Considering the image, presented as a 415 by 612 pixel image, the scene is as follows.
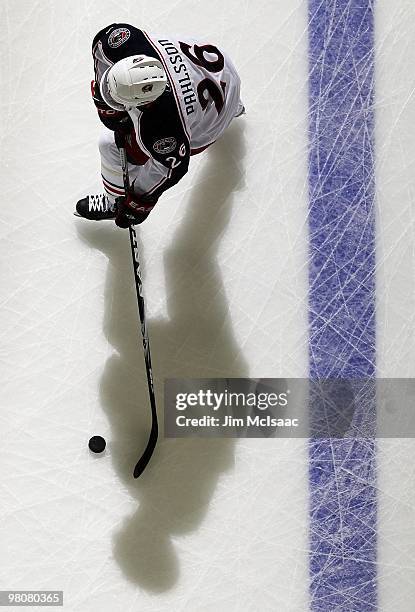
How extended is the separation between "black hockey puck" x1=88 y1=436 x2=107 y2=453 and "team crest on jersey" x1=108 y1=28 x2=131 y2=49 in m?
0.77

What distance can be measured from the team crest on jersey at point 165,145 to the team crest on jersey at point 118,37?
0.17 m

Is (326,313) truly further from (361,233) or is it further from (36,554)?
(36,554)

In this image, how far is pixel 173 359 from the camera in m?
1.78

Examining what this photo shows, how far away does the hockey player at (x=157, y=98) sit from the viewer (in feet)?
4.44

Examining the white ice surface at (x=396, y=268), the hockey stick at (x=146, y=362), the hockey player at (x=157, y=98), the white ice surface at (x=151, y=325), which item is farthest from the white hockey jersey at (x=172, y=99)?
the white ice surface at (x=396, y=268)

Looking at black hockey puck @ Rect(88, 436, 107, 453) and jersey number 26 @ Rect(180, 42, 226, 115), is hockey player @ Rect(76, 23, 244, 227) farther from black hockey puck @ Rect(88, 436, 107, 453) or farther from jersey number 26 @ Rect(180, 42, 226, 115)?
black hockey puck @ Rect(88, 436, 107, 453)

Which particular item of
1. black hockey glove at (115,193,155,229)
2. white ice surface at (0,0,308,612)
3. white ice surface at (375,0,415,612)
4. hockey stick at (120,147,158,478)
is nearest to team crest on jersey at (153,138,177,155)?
black hockey glove at (115,193,155,229)

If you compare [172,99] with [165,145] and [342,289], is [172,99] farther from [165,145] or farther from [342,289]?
[342,289]

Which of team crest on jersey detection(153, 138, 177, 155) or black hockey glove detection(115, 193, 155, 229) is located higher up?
team crest on jersey detection(153, 138, 177, 155)

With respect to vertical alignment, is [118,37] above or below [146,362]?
above

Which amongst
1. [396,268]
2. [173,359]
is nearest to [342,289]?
[396,268]

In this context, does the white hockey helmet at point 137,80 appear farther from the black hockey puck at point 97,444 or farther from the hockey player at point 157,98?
the black hockey puck at point 97,444

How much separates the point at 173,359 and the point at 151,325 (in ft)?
0.27

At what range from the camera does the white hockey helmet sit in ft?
4.38
